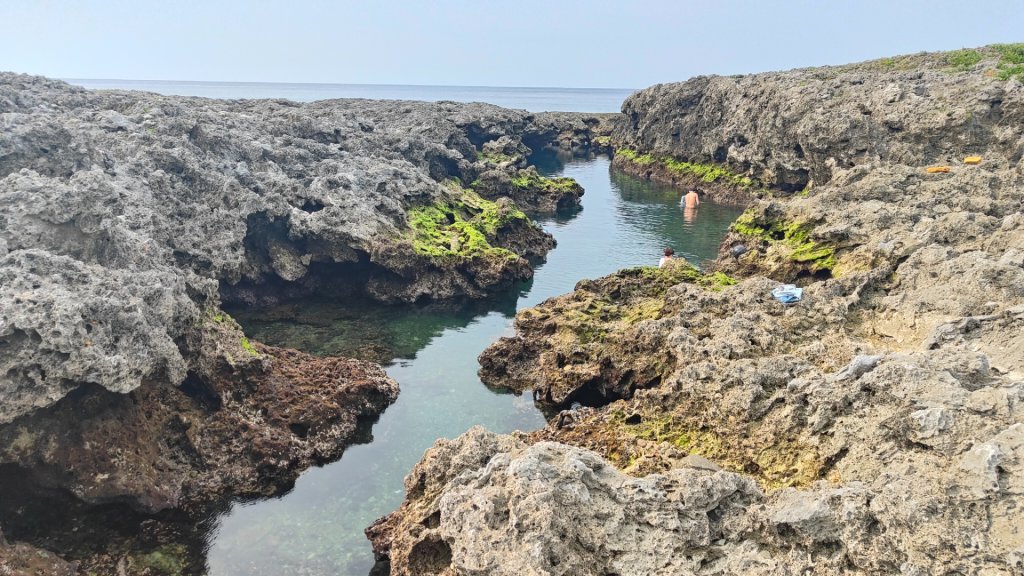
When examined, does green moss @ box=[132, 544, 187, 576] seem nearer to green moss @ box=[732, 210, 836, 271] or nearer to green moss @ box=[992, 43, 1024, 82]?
green moss @ box=[732, 210, 836, 271]

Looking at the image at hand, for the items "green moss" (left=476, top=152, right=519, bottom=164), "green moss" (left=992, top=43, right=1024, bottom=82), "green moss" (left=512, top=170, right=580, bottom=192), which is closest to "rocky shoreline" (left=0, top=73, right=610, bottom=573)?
"green moss" (left=512, top=170, right=580, bottom=192)

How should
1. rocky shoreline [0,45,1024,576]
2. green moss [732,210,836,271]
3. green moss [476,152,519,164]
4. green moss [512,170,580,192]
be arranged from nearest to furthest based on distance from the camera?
1. rocky shoreline [0,45,1024,576]
2. green moss [732,210,836,271]
3. green moss [512,170,580,192]
4. green moss [476,152,519,164]

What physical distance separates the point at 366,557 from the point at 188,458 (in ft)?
17.9

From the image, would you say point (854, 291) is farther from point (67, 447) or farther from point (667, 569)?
point (67, 447)

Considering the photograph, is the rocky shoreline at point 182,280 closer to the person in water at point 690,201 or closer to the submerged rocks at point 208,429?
the submerged rocks at point 208,429

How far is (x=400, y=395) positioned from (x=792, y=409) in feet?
40.8

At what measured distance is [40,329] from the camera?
1205cm

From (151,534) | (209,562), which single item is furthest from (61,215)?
(209,562)

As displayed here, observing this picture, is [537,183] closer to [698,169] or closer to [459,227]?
[698,169]

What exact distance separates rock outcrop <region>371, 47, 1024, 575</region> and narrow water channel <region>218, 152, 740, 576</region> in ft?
4.76

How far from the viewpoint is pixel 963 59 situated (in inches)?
2012

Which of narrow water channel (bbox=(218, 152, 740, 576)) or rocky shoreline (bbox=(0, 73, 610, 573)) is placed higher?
rocky shoreline (bbox=(0, 73, 610, 573))

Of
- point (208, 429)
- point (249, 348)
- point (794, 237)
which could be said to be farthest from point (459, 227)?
point (208, 429)

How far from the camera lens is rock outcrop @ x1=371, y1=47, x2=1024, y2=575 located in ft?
25.2
